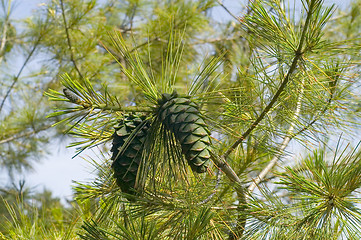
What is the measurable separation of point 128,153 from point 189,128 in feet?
0.45

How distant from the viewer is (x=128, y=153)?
925 mm

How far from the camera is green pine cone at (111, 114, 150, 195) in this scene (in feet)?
3.02

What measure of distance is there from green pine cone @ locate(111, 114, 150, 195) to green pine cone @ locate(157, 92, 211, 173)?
2.6 inches

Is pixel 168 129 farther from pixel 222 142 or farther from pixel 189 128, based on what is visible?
pixel 222 142

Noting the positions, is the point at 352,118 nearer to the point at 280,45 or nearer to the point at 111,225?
the point at 280,45

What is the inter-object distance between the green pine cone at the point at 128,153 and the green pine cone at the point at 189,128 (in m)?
0.07

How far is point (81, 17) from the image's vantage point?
2578 mm

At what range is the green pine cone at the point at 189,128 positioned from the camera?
86cm

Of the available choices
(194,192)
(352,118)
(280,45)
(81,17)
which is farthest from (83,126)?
(81,17)

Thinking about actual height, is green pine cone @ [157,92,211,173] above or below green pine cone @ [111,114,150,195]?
above

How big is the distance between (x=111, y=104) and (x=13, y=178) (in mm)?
3131

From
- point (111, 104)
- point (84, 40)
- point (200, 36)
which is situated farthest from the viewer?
point (200, 36)

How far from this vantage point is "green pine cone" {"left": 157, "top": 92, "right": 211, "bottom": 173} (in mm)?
864

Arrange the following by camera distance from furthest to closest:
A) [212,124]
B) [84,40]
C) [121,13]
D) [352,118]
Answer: [121,13] < [84,40] < [352,118] < [212,124]
